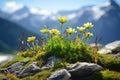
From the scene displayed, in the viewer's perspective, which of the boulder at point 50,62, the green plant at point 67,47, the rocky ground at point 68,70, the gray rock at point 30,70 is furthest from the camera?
the green plant at point 67,47

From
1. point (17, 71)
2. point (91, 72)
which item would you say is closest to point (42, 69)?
point (17, 71)

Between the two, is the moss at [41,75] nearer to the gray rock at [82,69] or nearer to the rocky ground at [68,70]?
the rocky ground at [68,70]

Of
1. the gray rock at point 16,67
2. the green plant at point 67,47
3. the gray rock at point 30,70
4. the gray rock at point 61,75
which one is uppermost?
the green plant at point 67,47

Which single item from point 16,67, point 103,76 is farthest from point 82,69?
point 16,67

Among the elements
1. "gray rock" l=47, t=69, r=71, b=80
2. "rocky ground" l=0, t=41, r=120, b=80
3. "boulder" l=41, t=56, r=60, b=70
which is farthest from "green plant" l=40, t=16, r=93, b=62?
"gray rock" l=47, t=69, r=71, b=80

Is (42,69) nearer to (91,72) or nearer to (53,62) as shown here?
(53,62)

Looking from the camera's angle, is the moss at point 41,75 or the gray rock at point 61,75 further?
the moss at point 41,75

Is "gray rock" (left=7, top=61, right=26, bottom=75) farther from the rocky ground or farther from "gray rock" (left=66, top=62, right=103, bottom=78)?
"gray rock" (left=66, top=62, right=103, bottom=78)

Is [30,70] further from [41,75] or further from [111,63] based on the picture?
[111,63]

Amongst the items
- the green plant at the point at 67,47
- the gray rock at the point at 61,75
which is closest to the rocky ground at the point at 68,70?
the gray rock at the point at 61,75

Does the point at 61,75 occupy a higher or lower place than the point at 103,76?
higher
